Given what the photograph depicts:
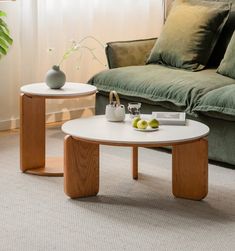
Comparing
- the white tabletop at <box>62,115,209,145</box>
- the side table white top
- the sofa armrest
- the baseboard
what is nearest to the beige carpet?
the white tabletop at <box>62,115,209,145</box>

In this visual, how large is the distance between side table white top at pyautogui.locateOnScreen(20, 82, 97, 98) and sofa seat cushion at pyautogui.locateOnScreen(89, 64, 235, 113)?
0.46 m

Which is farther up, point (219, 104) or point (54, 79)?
point (54, 79)

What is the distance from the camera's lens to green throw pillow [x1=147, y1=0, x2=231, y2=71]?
4289mm

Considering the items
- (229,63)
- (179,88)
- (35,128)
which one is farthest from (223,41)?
(35,128)

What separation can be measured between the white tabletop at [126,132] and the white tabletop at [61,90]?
230mm

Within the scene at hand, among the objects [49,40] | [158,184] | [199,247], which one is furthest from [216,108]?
[49,40]

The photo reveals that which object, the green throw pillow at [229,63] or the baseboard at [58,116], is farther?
the baseboard at [58,116]

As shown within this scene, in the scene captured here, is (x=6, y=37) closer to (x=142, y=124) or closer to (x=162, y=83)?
(x=162, y=83)

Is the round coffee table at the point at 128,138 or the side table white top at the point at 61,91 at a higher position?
the side table white top at the point at 61,91

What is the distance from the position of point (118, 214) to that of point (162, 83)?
1.22 meters

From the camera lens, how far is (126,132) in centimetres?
305

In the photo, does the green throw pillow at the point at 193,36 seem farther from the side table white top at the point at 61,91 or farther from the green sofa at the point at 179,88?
the side table white top at the point at 61,91

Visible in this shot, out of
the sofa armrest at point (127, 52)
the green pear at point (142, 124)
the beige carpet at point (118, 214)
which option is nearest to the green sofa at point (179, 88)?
the sofa armrest at point (127, 52)

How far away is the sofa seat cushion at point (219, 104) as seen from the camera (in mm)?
3484
